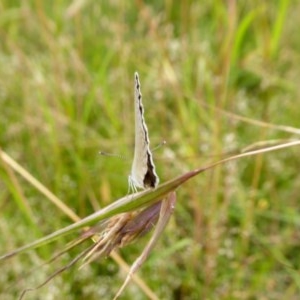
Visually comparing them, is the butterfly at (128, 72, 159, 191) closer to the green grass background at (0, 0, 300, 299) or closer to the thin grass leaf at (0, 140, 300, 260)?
the thin grass leaf at (0, 140, 300, 260)

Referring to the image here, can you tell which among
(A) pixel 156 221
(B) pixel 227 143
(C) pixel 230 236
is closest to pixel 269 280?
(C) pixel 230 236

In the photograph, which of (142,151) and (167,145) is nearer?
(142,151)

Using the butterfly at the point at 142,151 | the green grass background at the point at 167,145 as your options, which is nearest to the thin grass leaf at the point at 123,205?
the butterfly at the point at 142,151

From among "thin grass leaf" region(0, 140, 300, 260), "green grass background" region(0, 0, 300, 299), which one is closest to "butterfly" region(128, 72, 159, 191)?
"thin grass leaf" region(0, 140, 300, 260)

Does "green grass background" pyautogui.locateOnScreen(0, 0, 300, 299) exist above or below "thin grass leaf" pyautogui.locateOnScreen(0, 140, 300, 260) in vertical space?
below

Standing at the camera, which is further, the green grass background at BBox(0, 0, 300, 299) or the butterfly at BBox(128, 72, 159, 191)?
the green grass background at BBox(0, 0, 300, 299)

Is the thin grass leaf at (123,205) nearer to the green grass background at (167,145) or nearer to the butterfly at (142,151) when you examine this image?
the butterfly at (142,151)

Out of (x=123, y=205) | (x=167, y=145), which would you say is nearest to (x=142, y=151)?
(x=123, y=205)

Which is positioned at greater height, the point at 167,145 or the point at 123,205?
the point at 123,205

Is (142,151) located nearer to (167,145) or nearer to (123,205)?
(123,205)
